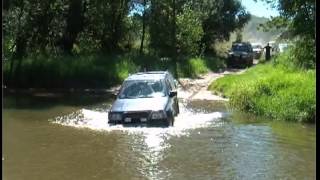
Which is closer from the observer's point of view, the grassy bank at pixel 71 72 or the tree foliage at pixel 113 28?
the grassy bank at pixel 71 72

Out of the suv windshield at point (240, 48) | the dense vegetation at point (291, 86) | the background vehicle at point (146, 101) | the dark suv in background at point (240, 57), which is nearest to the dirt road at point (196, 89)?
the dense vegetation at point (291, 86)

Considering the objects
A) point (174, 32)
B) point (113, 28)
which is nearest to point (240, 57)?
point (174, 32)

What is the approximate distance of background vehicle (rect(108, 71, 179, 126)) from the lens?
16.7 m

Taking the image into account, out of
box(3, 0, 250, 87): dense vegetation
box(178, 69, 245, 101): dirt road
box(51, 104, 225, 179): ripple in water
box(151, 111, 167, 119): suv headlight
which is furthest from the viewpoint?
box(3, 0, 250, 87): dense vegetation

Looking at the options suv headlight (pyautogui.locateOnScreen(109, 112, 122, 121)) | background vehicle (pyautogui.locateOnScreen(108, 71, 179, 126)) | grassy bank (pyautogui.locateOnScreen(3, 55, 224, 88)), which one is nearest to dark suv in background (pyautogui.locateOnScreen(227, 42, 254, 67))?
grassy bank (pyautogui.locateOnScreen(3, 55, 224, 88))

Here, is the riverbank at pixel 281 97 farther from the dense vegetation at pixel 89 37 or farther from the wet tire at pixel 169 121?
the dense vegetation at pixel 89 37

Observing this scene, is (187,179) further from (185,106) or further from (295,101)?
(185,106)

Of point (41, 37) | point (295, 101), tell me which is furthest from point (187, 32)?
point (295, 101)

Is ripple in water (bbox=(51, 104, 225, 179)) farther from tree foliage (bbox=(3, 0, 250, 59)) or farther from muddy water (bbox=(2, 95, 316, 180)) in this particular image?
tree foliage (bbox=(3, 0, 250, 59))

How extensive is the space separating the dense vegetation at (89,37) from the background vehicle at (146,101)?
13.5 m

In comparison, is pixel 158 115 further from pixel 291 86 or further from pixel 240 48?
pixel 240 48

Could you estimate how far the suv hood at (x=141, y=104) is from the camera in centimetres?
1681

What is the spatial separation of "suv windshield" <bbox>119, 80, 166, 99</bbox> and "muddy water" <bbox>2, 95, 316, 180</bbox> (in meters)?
1.08

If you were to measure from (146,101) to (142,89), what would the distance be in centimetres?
89
